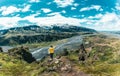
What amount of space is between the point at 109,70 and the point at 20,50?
112455mm

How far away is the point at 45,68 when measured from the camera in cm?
8738

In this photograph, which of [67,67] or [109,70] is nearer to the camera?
[67,67]

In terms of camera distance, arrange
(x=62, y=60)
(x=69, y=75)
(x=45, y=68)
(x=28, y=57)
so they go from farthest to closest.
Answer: (x=28, y=57) < (x=62, y=60) < (x=45, y=68) < (x=69, y=75)

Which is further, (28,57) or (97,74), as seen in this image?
(28,57)

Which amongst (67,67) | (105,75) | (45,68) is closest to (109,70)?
(105,75)

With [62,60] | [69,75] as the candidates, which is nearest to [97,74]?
[69,75]

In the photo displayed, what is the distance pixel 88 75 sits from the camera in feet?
270

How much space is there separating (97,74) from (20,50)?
11878 centimetres

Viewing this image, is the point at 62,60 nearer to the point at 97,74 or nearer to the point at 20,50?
the point at 97,74

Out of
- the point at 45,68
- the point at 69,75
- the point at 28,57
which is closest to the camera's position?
the point at 69,75

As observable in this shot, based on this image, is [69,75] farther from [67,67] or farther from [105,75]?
[105,75]

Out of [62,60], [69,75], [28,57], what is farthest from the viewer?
[28,57]

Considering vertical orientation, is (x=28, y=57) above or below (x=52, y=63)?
below

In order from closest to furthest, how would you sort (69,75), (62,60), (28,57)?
(69,75)
(62,60)
(28,57)
